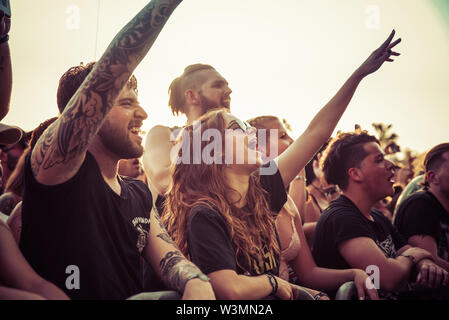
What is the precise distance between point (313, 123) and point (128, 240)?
1697mm

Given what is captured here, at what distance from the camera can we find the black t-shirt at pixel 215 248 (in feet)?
7.11

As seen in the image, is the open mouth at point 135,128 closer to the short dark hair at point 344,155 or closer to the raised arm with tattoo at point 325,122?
the raised arm with tattoo at point 325,122

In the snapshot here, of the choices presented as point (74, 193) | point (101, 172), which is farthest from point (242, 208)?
point (74, 193)

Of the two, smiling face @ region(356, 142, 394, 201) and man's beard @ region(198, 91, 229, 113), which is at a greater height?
man's beard @ region(198, 91, 229, 113)

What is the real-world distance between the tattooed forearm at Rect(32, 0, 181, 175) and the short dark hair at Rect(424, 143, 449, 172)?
11.8ft

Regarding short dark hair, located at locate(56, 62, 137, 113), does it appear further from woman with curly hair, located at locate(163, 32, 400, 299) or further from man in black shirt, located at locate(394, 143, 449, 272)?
man in black shirt, located at locate(394, 143, 449, 272)

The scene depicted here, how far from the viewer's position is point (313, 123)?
3.17m

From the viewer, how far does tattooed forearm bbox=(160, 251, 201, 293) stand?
1.93 metres

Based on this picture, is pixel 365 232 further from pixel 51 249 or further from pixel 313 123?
pixel 51 249

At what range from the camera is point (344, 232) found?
10.1ft

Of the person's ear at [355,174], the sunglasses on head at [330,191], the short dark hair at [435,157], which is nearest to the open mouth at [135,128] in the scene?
the person's ear at [355,174]

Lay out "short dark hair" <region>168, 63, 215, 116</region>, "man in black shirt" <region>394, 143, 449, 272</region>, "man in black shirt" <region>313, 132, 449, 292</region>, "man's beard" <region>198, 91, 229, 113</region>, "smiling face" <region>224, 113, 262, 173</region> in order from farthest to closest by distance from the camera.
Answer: "short dark hair" <region>168, 63, 215, 116</region> → "man's beard" <region>198, 91, 229, 113</region> → "man in black shirt" <region>394, 143, 449, 272</region> → "man in black shirt" <region>313, 132, 449, 292</region> → "smiling face" <region>224, 113, 262, 173</region>

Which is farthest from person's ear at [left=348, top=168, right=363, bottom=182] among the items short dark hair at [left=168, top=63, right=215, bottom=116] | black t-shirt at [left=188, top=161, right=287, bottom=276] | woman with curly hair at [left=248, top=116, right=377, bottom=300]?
short dark hair at [left=168, top=63, right=215, bottom=116]

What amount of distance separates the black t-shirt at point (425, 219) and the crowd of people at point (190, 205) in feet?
0.04
